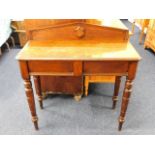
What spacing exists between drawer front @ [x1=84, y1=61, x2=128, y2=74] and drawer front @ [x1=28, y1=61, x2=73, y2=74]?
0.10 meters

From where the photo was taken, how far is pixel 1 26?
2482 millimetres

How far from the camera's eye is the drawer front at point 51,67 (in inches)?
A: 38.3

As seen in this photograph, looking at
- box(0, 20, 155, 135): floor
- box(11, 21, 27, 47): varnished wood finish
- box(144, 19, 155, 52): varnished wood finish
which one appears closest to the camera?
box(0, 20, 155, 135): floor

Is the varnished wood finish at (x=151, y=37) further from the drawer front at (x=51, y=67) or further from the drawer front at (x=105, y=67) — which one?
the drawer front at (x=51, y=67)

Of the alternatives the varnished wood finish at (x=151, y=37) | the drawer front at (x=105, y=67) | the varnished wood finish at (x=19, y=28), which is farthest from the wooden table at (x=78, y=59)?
the varnished wood finish at (x=19, y=28)

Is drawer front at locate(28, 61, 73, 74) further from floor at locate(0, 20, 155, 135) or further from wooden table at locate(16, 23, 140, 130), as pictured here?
floor at locate(0, 20, 155, 135)

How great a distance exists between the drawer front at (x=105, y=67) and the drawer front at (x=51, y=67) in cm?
10

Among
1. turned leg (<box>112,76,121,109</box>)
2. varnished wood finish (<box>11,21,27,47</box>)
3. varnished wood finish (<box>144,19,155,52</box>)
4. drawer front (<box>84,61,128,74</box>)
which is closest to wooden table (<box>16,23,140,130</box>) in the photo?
drawer front (<box>84,61,128,74</box>)

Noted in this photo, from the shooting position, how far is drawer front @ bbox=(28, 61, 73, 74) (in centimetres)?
97

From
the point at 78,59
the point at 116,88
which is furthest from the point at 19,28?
the point at 78,59

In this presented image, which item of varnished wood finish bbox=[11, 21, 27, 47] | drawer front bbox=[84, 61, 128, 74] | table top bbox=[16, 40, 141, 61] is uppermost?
table top bbox=[16, 40, 141, 61]

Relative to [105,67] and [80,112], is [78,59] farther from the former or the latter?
[80,112]

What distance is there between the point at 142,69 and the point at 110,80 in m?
0.86

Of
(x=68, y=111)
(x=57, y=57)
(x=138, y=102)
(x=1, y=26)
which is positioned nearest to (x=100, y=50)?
(x=57, y=57)
